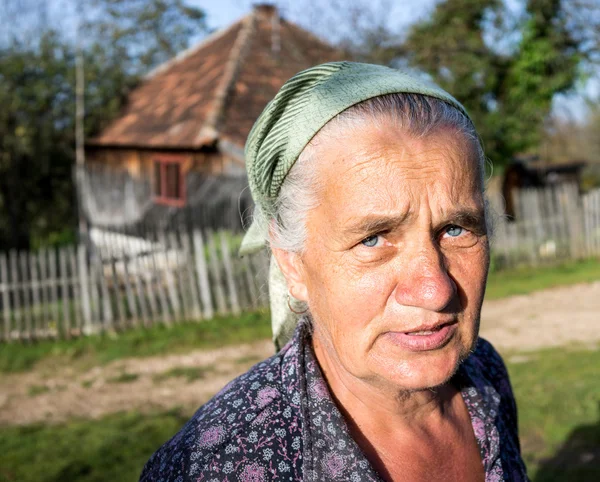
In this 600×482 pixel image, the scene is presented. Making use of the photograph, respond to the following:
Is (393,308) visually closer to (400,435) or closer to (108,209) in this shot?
(400,435)

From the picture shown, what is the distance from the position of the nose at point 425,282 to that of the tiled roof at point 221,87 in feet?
38.7

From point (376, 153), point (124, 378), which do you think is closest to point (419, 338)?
point (376, 153)

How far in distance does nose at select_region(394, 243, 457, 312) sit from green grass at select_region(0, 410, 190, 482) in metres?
3.97

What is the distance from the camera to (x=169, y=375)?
7.67 meters

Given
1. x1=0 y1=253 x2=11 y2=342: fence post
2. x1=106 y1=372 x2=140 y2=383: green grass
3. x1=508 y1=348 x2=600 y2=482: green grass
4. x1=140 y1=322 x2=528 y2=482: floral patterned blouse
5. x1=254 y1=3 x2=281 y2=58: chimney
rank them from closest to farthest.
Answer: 1. x1=140 y1=322 x2=528 y2=482: floral patterned blouse
2. x1=508 y1=348 x2=600 y2=482: green grass
3. x1=106 y1=372 x2=140 y2=383: green grass
4. x1=0 y1=253 x2=11 y2=342: fence post
5. x1=254 y1=3 x2=281 y2=58: chimney

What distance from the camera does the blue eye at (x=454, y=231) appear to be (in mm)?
1606

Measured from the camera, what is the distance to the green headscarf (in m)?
1.54

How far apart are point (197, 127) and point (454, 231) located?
13.2 meters

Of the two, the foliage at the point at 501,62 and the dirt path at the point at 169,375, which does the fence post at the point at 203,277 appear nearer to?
the dirt path at the point at 169,375

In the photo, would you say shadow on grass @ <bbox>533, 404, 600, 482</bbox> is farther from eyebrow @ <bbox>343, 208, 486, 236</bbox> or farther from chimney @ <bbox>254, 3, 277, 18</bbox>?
chimney @ <bbox>254, 3, 277, 18</bbox>

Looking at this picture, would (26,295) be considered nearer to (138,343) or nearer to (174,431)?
(138,343)

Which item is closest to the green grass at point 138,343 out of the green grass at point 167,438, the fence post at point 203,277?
the fence post at point 203,277

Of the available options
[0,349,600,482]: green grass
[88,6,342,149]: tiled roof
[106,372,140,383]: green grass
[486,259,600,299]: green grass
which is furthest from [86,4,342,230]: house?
[0,349,600,482]: green grass

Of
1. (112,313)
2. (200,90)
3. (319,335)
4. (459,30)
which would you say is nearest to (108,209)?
(200,90)
